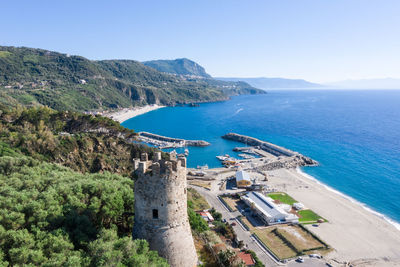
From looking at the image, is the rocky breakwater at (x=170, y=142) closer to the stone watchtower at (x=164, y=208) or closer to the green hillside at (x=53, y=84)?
the green hillside at (x=53, y=84)

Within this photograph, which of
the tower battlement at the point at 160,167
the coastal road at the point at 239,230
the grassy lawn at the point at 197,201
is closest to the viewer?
the tower battlement at the point at 160,167

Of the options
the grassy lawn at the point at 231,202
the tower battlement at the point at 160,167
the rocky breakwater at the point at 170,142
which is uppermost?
the tower battlement at the point at 160,167

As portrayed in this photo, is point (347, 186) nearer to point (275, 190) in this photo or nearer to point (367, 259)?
point (275, 190)

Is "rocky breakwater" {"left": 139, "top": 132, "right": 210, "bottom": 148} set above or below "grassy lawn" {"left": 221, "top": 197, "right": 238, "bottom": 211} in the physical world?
above

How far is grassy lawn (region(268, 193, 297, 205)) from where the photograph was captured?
48031 mm

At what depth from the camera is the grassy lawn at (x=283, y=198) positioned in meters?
48.0

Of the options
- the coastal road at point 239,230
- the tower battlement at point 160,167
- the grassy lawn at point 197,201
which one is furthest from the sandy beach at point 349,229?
the tower battlement at point 160,167

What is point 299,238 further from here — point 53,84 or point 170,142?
point 53,84

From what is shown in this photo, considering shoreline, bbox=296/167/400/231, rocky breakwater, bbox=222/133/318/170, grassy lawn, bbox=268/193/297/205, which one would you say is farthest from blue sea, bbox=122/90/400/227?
grassy lawn, bbox=268/193/297/205

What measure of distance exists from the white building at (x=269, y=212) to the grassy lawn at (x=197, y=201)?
7.54 meters

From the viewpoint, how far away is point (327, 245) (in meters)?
34.2

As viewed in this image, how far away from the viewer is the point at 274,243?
112 ft

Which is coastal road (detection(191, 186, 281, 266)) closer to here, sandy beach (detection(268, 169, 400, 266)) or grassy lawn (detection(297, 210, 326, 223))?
sandy beach (detection(268, 169, 400, 266))

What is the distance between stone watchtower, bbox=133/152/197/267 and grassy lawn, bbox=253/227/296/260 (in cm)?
2286
